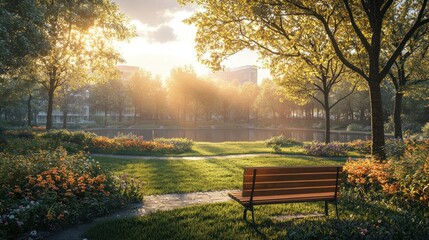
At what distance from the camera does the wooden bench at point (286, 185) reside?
5.73 metres

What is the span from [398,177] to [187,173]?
7169 millimetres

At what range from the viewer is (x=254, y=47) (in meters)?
13.2

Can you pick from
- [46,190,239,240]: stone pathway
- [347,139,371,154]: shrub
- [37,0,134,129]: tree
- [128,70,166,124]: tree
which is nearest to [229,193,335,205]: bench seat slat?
[46,190,239,240]: stone pathway

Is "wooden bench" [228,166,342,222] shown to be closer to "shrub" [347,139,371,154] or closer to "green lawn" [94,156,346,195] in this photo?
"green lawn" [94,156,346,195]

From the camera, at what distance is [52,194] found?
6172mm

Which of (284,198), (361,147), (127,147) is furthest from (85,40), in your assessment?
(284,198)

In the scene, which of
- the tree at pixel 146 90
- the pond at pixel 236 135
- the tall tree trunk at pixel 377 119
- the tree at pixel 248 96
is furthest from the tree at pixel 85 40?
the tree at pixel 248 96

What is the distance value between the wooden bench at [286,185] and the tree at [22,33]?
54.3 ft

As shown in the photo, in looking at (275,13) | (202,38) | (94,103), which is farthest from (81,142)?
(94,103)

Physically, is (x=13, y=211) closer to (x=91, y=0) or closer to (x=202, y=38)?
(x=202, y=38)

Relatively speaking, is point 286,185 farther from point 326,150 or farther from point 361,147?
point 361,147

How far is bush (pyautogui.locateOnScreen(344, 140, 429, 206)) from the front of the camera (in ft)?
22.0

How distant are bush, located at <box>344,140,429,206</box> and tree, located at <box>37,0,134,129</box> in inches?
920

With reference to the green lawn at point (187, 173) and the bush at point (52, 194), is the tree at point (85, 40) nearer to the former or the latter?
the green lawn at point (187, 173)
